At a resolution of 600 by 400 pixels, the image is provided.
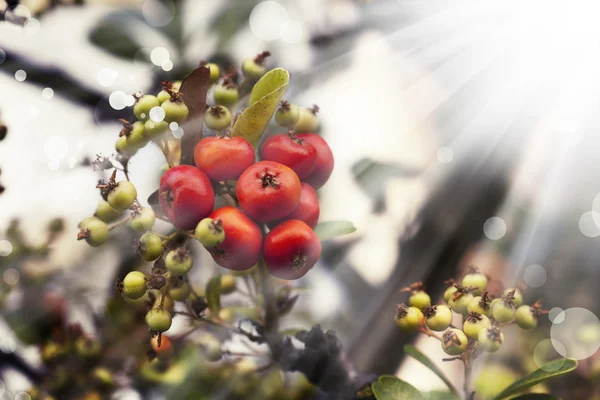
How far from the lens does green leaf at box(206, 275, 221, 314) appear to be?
645 mm

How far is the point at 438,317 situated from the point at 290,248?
0.59ft

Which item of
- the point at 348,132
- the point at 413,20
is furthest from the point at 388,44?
the point at 348,132

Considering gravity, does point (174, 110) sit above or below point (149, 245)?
above

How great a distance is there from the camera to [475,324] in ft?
1.69

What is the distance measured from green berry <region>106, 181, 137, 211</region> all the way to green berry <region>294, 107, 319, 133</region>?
0.70 feet

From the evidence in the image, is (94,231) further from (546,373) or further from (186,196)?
(546,373)

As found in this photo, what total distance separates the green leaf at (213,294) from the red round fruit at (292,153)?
20 centimetres

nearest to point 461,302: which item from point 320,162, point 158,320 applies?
point 320,162

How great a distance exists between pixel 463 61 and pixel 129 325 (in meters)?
0.78

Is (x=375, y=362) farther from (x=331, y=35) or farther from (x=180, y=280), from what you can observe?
(x=331, y=35)

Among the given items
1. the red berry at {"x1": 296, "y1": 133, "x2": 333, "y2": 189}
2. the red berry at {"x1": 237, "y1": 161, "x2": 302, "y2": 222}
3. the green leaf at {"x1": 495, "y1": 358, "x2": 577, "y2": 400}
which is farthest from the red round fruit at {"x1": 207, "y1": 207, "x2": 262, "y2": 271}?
the green leaf at {"x1": 495, "y1": 358, "x2": 577, "y2": 400}

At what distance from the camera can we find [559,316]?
719mm

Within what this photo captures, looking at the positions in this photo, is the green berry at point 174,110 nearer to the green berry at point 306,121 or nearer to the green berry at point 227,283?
the green berry at point 306,121

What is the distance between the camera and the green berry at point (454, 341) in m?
0.52
